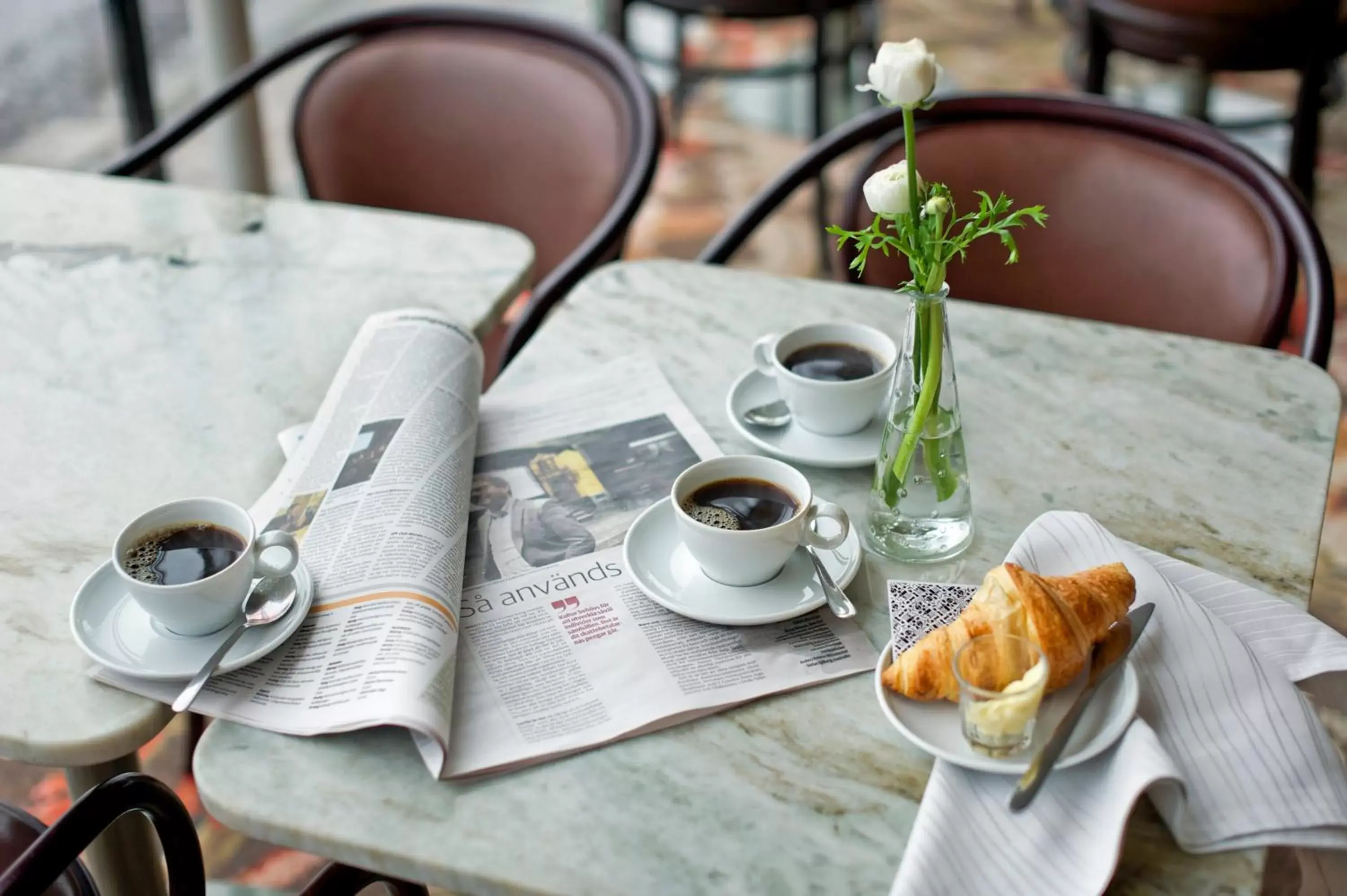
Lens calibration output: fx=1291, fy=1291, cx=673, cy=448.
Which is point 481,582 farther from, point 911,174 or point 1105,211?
point 1105,211

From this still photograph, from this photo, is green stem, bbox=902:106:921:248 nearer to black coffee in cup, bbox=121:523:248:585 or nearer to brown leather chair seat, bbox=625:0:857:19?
black coffee in cup, bbox=121:523:248:585

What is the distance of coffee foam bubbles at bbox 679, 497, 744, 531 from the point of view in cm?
88

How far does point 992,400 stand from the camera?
1106 mm

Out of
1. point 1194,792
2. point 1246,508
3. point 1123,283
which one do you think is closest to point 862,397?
point 1246,508

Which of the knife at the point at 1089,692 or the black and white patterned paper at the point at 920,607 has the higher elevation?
the knife at the point at 1089,692

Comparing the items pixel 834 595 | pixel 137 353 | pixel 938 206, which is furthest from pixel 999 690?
pixel 137 353

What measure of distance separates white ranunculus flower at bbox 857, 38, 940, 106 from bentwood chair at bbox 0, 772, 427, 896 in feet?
2.00

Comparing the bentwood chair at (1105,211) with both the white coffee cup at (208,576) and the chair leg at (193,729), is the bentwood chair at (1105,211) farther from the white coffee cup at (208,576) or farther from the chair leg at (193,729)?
the chair leg at (193,729)

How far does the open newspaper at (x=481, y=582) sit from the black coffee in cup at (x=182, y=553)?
0.06 m

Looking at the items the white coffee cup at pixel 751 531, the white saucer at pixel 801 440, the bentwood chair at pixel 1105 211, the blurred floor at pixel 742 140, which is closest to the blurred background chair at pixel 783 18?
the blurred floor at pixel 742 140

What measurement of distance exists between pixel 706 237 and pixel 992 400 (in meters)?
1.95

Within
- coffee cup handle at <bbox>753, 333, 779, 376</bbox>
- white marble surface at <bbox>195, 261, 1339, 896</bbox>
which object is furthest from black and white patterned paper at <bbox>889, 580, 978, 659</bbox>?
coffee cup handle at <bbox>753, 333, 779, 376</bbox>

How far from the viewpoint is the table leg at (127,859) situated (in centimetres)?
99

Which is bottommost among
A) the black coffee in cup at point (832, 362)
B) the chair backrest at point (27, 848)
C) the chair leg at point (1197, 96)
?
the chair backrest at point (27, 848)
